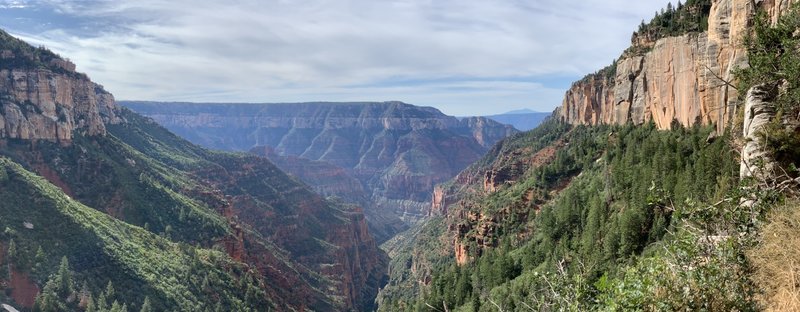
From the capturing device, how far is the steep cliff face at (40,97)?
113375 mm

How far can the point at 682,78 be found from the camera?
235 ft

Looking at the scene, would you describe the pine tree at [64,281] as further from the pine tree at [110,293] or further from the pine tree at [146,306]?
the pine tree at [146,306]

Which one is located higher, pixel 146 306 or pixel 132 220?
pixel 132 220

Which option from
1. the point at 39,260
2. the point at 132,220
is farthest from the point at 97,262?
the point at 132,220

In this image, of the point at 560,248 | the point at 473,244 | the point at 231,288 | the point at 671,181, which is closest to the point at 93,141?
the point at 231,288

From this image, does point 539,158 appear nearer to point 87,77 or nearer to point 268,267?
point 268,267

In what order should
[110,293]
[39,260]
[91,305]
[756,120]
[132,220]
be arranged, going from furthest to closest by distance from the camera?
[132,220]
[39,260]
[110,293]
[91,305]
[756,120]

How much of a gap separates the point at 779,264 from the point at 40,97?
146916 mm

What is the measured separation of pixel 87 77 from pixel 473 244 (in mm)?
123607

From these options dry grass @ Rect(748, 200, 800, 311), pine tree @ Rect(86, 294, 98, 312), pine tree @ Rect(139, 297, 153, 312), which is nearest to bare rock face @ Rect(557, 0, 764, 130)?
dry grass @ Rect(748, 200, 800, 311)

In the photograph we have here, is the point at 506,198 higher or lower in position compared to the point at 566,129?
lower

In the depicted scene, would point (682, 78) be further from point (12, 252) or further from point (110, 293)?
point (12, 252)

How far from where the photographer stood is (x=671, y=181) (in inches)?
1953

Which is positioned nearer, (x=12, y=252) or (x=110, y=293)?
(x=12, y=252)
